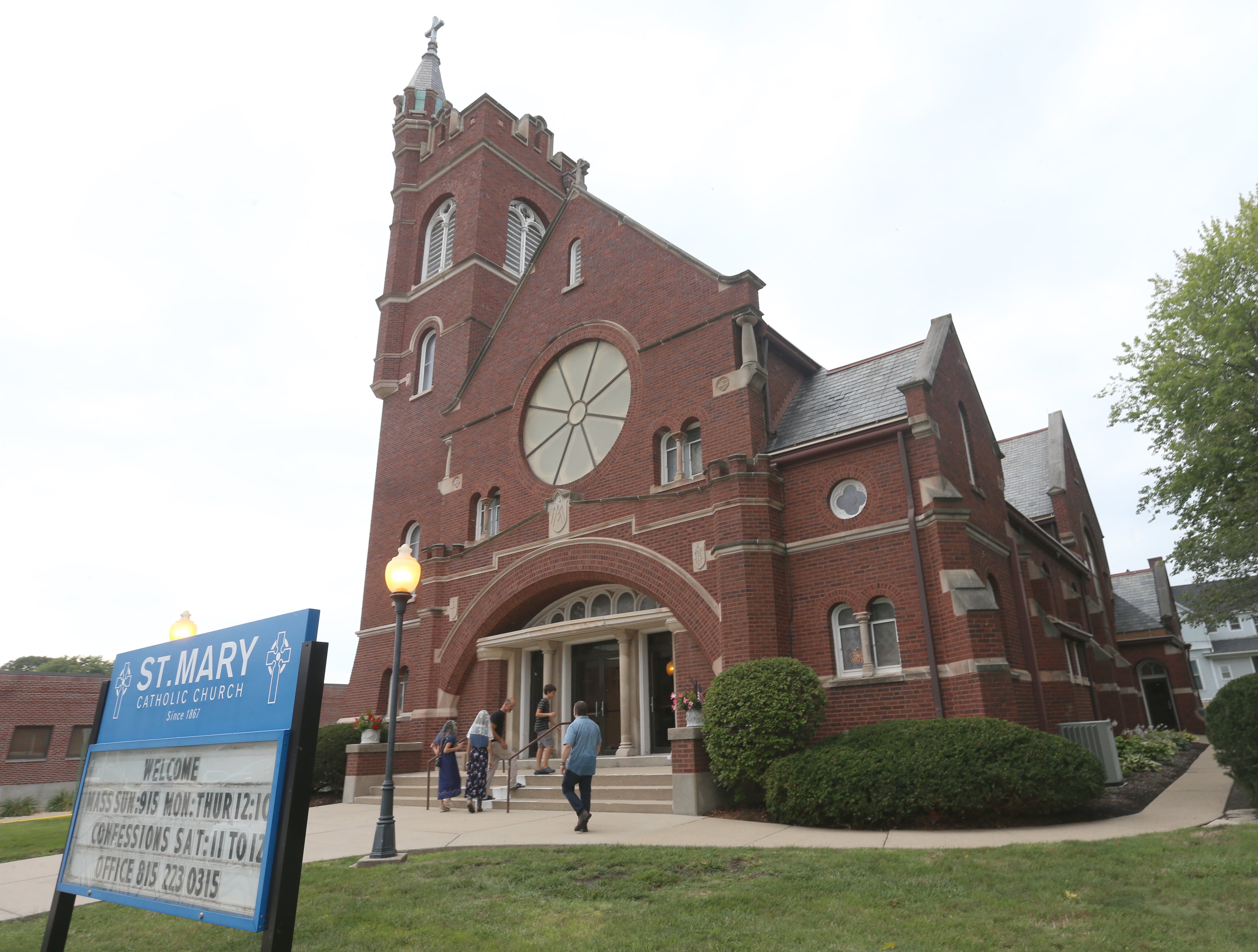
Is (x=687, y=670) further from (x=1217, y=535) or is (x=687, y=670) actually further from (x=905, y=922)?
(x=1217, y=535)

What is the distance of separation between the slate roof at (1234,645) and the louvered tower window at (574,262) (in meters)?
49.1

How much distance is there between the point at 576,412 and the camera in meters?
19.0

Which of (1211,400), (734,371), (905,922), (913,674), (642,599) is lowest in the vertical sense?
(905,922)

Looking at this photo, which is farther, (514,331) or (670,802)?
(514,331)

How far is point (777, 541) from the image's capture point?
1473 centimetres

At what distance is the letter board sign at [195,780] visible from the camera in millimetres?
4602

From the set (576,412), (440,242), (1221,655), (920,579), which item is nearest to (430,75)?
(440,242)

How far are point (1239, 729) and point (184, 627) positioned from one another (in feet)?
48.7

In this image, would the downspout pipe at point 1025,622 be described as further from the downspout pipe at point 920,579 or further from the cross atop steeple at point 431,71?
the cross atop steeple at point 431,71

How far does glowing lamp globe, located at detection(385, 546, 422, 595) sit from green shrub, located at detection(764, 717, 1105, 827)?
18.9 feet

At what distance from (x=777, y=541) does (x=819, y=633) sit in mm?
1815

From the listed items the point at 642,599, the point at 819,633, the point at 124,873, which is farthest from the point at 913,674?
the point at 124,873

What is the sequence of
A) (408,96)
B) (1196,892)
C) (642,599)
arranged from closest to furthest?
1. (1196,892)
2. (642,599)
3. (408,96)

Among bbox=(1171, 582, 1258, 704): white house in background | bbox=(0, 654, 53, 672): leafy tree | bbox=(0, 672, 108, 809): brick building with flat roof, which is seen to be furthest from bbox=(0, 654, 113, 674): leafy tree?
bbox=(1171, 582, 1258, 704): white house in background
